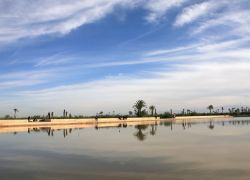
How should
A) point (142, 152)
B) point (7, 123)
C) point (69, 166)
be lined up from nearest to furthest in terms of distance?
point (69, 166), point (142, 152), point (7, 123)

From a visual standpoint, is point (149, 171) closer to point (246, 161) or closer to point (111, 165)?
point (111, 165)

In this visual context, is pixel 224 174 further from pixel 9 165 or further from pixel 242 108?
pixel 242 108

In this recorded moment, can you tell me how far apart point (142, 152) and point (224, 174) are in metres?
6.27

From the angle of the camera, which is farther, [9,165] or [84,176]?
[9,165]

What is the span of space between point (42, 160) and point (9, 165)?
69.6 inches

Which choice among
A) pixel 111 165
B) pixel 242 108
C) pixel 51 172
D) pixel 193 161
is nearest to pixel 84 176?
pixel 51 172

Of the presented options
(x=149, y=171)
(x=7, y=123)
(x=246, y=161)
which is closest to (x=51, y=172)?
(x=149, y=171)

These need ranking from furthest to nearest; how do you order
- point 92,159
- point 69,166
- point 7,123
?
point 7,123
point 92,159
point 69,166

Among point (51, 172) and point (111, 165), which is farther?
point (111, 165)

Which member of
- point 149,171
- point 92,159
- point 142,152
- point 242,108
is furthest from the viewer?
point 242,108

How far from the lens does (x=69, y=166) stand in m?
13.8

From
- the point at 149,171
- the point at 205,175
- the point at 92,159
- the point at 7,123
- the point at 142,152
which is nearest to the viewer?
the point at 205,175

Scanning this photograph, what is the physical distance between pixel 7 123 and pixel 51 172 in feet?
125

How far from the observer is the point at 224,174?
11.9m
